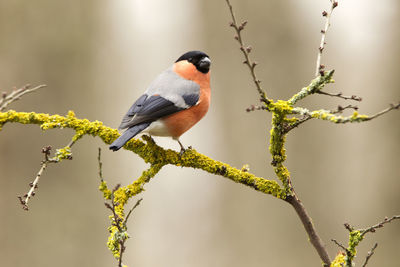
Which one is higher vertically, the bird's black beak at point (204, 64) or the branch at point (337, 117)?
the bird's black beak at point (204, 64)

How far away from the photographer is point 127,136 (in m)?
2.44

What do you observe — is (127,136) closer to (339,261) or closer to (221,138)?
(339,261)

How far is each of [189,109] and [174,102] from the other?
11 centimetres

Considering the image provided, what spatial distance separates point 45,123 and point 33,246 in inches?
127

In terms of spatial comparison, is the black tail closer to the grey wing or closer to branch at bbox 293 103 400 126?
the grey wing

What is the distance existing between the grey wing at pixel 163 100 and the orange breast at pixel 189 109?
34 mm

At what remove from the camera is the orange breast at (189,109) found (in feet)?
9.61

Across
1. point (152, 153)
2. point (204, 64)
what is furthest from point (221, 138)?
point (152, 153)

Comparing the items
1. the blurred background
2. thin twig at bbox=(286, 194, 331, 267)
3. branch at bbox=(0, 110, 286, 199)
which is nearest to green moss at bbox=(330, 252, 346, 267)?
thin twig at bbox=(286, 194, 331, 267)

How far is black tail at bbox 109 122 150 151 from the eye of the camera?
90.3 inches

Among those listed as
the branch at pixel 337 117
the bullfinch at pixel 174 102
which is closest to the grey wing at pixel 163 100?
the bullfinch at pixel 174 102

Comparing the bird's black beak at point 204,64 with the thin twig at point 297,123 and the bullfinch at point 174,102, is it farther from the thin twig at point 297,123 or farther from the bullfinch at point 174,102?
the thin twig at point 297,123

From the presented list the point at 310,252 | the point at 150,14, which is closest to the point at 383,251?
the point at 310,252

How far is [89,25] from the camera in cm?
545
